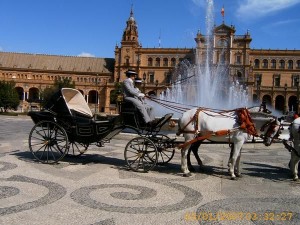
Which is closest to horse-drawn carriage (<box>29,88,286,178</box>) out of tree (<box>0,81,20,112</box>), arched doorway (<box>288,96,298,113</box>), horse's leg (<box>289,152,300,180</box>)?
horse's leg (<box>289,152,300,180</box>)

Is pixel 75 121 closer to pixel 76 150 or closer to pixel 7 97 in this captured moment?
pixel 76 150

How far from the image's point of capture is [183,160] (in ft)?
25.0

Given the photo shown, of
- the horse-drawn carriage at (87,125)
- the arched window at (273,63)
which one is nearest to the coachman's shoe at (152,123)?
the horse-drawn carriage at (87,125)

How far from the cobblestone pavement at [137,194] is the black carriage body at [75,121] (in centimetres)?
70

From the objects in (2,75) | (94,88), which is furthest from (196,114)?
(2,75)

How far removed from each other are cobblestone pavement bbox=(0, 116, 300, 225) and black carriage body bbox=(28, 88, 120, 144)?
0.70 m

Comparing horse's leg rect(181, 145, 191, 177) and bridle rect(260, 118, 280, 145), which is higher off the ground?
bridle rect(260, 118, 280, 145)

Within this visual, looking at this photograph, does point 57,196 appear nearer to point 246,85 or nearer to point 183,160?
point 183,160

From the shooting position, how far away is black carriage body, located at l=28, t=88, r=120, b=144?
333 inches

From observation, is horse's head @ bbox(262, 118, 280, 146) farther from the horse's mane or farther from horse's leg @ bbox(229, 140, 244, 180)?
horse's leg @ bbox(229, 140, 244, 180)

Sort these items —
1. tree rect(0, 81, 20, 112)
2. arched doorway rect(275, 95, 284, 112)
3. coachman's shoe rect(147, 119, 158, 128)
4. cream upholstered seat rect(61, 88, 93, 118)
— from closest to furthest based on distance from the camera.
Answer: coachman's shoe rect(147, 119, 158, 128) → cream upholstered seat rect(61, 88, 93, 118) → tree rect(0, 81, 20, 112) → arched doorway rect(275, 95, 284, 112)

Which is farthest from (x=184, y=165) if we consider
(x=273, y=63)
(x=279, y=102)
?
(x=273, y=63)

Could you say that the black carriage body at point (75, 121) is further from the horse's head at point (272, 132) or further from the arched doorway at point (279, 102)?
the arched doorway at point (279, 102)

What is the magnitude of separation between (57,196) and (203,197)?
7.87ft
